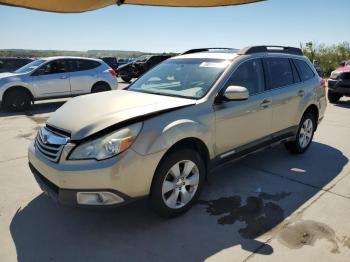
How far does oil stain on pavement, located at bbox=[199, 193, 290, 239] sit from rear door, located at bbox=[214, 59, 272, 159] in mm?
570

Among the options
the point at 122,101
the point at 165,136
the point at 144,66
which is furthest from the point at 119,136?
the point at 144,66

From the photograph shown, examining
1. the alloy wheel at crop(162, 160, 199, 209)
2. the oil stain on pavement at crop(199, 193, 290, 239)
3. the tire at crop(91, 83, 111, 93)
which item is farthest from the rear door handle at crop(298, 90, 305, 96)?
the tire at crop(91, 83, 111, 93)

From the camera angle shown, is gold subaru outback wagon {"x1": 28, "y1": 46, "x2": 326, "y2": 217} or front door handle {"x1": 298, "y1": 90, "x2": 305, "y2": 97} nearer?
gold subaru outback wagon {"x1": 28, "y1": 46, "x2": 326, "y2": 217}

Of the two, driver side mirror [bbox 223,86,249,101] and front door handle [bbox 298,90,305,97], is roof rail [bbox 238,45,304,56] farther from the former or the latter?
driver side mirror [bbox 223,86,249,101]

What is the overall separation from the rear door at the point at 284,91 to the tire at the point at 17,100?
7.87 metres

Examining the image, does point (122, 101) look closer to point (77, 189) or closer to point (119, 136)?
point (119, 136)

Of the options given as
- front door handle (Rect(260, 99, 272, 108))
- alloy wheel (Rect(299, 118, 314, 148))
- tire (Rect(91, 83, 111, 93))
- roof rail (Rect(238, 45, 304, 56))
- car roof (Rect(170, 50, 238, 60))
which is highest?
roof rail (Rect(238, 45, 304, 56))

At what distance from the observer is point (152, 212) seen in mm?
3725

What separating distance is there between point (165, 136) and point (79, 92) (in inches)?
337

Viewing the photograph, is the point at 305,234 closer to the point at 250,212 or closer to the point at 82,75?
the point at 250,212

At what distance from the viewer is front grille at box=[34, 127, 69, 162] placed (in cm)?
321

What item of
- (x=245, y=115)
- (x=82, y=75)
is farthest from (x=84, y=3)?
(x=82, y=75)

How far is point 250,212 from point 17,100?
8.51 m

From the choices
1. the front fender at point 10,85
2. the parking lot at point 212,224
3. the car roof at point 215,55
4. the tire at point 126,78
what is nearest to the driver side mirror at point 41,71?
the front fender at point 10,85
